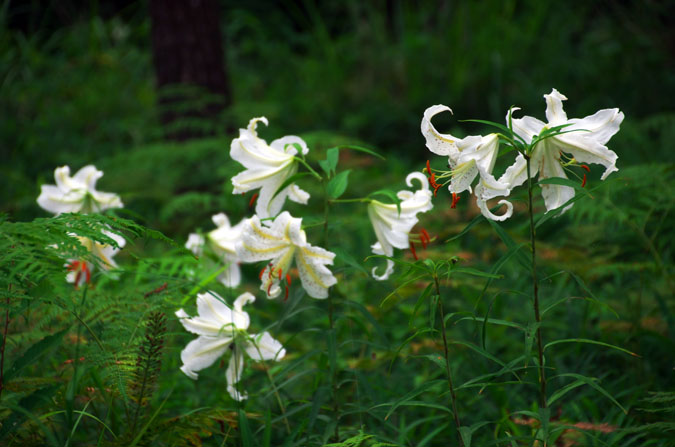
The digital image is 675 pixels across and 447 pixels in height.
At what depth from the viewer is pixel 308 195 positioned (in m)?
1.62

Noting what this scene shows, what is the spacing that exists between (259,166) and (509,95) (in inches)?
151

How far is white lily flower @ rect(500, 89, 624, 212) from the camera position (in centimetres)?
129

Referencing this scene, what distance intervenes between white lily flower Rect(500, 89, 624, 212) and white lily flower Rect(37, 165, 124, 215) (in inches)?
52.2

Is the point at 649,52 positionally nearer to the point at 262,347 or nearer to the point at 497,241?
the point at 497,241

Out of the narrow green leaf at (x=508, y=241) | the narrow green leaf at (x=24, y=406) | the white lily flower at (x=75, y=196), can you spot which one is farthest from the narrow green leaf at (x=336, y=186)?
the white lily flower at (x=75, y=196)

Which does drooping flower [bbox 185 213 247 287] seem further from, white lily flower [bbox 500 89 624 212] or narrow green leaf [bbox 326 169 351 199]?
white lily flower [bbox 500 89 624 212]

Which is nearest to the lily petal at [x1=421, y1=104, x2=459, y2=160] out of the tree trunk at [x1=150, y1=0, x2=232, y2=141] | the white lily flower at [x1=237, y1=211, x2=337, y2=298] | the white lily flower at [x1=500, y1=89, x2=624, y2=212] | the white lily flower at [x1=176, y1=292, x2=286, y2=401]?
the white lily flower at [x1=500, y1=89, x2=624, y2=212]

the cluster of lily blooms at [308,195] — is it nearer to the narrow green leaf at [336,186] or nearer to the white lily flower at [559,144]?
the white lily flower at [559,144]

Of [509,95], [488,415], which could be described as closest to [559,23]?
[509,95]

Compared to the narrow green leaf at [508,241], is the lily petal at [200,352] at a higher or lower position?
lower

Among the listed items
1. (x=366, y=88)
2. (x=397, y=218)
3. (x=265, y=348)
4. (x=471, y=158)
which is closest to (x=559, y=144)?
(x=471, y=158)

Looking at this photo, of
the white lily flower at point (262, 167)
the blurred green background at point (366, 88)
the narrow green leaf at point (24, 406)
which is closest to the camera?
the narrow green leaf at point (24, 406)

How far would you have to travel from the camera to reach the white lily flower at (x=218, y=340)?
1.61m

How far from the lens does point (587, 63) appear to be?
528cm
